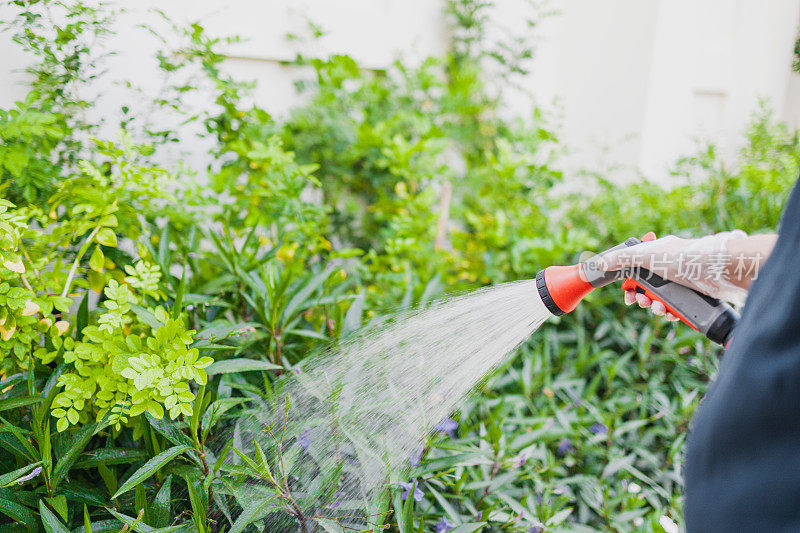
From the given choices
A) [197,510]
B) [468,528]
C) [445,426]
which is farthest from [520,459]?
[197,510]

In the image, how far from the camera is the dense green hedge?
1.10 meters

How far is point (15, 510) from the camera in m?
0.99

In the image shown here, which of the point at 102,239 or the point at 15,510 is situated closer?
the point at 15,510

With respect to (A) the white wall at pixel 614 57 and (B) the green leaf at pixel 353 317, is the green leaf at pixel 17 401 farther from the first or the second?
(A) the white wall at pixel 614 57

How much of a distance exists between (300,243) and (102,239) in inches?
27.2

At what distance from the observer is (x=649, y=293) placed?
3.46ft

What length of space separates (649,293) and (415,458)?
662 millimetres

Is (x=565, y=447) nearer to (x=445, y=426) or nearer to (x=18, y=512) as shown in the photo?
(x=445, y=426)

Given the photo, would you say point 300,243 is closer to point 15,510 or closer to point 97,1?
point 97,1

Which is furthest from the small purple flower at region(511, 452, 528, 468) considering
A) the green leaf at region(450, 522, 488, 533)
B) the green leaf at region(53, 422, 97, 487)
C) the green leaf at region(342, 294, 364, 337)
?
the green leaf at region(53, 422, 97, 487)

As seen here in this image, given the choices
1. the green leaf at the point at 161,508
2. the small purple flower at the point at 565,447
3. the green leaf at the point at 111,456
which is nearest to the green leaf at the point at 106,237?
the green leaf at the point at 111,456

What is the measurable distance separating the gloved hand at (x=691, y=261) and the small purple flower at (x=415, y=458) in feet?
2.10

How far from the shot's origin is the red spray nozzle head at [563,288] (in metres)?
1.05

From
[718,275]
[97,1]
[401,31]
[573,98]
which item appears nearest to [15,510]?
[97,1]
